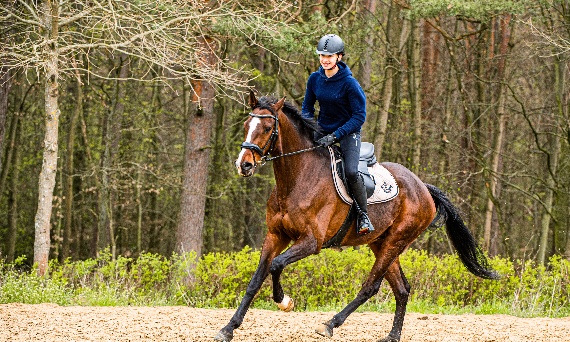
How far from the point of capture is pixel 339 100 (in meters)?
6.98

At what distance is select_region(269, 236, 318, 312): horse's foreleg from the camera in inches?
249

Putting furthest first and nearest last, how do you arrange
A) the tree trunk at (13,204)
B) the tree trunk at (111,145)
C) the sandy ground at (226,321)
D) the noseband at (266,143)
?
the tree trunk at (13,204) < the tree trunk at (111,145) < the sandy ground at (226,321) < the noseband at (266,143)

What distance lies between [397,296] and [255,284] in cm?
212

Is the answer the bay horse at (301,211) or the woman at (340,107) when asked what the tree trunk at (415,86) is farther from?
the woman at (340,107)

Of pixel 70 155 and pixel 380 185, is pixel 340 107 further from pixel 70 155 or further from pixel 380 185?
pixel 70 155

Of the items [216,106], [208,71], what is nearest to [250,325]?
[208,71]

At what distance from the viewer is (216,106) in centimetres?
2148

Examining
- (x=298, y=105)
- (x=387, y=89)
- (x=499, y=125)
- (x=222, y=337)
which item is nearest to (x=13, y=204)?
(x=298, y=105)

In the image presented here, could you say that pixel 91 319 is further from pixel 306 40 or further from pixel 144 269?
pixel 306 40

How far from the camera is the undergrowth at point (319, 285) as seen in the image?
10.5 m

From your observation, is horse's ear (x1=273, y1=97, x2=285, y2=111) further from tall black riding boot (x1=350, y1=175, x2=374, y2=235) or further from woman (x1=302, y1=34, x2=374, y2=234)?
tall black riding boot (x1=350, y1=175, x2=374, y2=235)

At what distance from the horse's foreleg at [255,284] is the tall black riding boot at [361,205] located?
81cm

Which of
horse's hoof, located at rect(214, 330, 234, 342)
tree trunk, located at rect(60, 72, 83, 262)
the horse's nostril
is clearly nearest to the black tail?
the horse's nostril

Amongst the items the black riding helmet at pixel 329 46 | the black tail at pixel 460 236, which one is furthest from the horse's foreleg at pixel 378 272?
the black riding helmet at pixel 329 46
